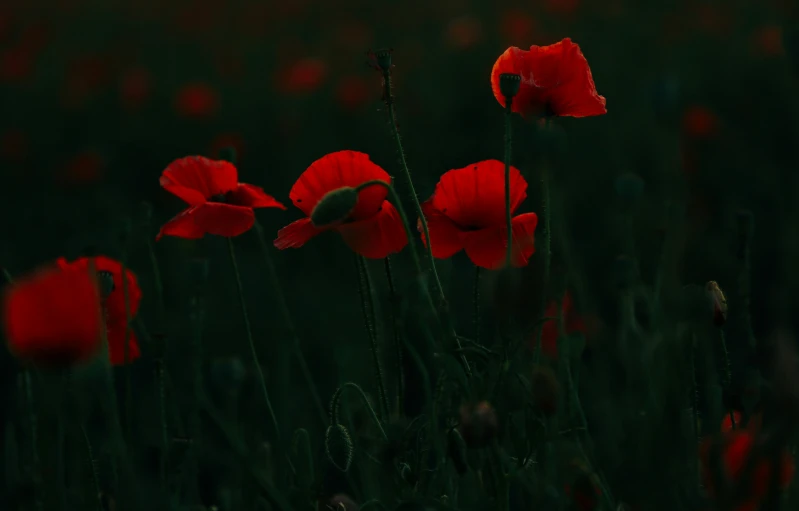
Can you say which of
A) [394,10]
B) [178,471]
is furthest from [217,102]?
[178,471]

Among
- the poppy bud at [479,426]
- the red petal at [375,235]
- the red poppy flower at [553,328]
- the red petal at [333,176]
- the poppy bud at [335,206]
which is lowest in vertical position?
the red poppy flower at [553,328]

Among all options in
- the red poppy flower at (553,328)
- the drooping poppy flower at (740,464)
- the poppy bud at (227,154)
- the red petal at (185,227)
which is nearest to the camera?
the drooping poppy flower at (740,464)

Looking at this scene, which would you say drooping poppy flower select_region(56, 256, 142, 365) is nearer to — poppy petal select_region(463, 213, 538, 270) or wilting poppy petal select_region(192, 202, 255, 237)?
wilting poppy petal select_region(192, 202, 255, 237)

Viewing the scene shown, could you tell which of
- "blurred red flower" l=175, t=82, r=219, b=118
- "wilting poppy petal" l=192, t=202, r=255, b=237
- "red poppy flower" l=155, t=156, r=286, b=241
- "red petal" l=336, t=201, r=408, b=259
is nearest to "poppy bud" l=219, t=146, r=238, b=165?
"red poppy flower" l=155, t=156, r=286, b=241

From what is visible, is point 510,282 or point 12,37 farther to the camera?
point 12,37

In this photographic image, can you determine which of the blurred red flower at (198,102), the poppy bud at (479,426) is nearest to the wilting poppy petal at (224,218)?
the poppy bud at (479,426)

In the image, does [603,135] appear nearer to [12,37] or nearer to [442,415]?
[442,415]

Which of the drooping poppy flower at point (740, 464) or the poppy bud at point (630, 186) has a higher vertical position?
the poppy bud at point (630, 186)

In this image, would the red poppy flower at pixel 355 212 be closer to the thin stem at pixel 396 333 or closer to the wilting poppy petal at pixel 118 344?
the thin stem at pixel 396 333
